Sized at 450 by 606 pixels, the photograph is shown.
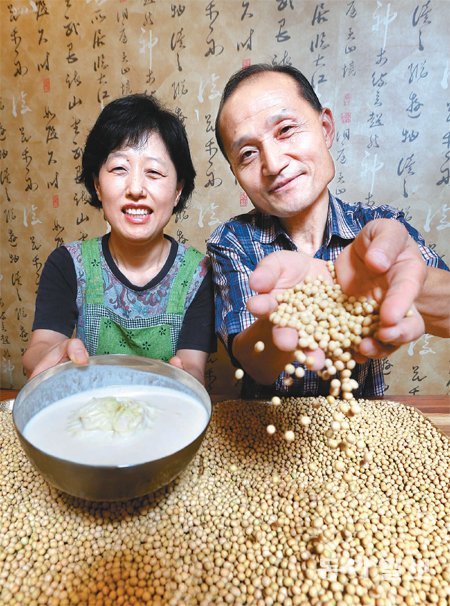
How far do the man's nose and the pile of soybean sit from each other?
84cm

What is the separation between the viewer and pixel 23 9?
2826 mm

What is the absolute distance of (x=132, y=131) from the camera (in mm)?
1522

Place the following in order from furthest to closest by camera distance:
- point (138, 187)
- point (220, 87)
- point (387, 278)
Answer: point (220, 87)
point (138, 187)
point (387, 278)

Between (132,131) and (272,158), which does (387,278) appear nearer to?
(272,158)

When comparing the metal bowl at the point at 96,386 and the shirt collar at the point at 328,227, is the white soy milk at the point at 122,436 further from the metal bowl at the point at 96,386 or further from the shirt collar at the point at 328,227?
the shirt collar at the point at 328,227

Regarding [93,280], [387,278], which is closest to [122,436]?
[387,278]

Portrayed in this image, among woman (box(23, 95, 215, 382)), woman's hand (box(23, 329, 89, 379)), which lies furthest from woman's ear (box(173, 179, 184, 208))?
woman's hand (box(23, 329, 89, 379))

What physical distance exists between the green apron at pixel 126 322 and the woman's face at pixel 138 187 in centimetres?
25

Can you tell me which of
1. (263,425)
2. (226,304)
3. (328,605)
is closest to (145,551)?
(328,605)

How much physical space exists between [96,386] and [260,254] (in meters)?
0.75

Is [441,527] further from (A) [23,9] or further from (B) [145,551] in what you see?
(A) [23,9]

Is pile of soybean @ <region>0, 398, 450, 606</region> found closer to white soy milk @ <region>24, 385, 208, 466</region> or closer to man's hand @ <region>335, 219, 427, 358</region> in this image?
white soy milk @ <region>24, 385, 208, 466</region>

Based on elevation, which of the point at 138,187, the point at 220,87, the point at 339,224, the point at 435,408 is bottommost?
the point at 435,408

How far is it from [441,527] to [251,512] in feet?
1.48
